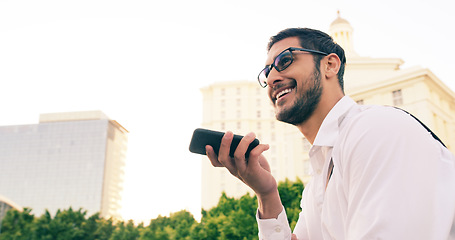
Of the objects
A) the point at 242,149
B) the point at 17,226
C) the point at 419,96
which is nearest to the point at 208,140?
the point at 242,149

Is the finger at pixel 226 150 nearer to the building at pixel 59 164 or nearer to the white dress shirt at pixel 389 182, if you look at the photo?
the white dress shirt at pixel 389 182

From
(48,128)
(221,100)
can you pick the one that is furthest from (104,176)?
(221,100)

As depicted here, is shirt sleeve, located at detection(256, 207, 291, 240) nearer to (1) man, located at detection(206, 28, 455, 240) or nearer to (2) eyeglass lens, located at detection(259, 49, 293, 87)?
(1) man, located at detection(206, 28, 455, 240)

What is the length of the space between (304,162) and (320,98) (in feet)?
124

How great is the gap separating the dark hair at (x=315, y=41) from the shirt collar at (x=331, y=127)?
0.38 meters

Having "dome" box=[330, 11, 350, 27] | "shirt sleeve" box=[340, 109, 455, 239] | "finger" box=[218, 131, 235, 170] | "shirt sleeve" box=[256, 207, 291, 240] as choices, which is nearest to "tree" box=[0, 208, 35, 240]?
"shirt sleeve" box=[256, 207, 291, 240]

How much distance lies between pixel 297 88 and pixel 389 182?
2.85 ft

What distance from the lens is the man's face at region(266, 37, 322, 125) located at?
188 centimetres

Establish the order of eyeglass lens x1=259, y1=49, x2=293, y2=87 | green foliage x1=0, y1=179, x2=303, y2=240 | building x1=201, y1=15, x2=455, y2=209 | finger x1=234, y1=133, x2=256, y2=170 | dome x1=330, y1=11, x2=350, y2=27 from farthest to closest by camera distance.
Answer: dome x1=330, y1=11, x2=350, y2=27, building x1=201, y1=15, x2=455, y2=209, green foliage x1=0, y1=179, x2=303, y2=240, eyeglass lens x1=259, y1=49, x2=293, y2=87, finger x1=234, y1=133, x2=256, y2=170

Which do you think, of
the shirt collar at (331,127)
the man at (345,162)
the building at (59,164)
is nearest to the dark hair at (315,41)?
the man at (345,162)

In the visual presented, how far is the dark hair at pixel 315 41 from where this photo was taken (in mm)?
2023

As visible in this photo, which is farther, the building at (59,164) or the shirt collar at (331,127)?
the building at (59,164)

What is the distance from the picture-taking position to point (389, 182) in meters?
1.12

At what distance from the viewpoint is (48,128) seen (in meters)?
138
